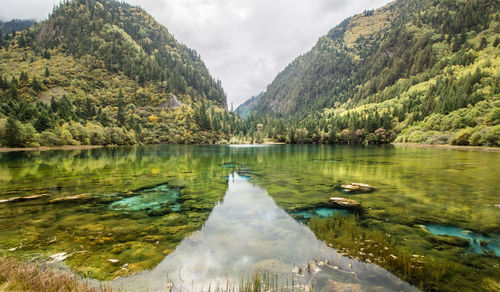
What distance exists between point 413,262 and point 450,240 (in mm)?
3364

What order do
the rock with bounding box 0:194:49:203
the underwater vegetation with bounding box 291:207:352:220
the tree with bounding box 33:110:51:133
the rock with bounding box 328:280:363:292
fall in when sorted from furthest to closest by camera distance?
the tree with bounding box 33:110:51:133 < the rock with bounding box 0:194:49:203 < the underwater vegetation with bounding box 291:207:352:220 < the rock with bounding box 328:280:363:292

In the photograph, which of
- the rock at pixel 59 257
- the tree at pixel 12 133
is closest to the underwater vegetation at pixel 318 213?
the rock at pixel 59 257

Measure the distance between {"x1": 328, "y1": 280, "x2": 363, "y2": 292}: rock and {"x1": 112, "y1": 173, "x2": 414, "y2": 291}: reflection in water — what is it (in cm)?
5

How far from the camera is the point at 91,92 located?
147250mm

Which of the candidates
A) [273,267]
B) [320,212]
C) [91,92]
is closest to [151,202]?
[273,267]

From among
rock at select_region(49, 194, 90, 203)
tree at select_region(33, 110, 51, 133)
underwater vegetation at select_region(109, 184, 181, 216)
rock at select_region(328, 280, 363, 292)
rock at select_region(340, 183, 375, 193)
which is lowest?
underwater vegetation at select_region(109, 184, 181, 216)

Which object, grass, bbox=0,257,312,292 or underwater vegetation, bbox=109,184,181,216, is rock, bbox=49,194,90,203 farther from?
grass, bbox=0,257,312,292

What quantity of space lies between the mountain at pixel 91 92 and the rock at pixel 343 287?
9429 cm

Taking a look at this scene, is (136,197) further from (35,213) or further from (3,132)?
(3,132)

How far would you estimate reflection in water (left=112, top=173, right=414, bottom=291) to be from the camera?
6.77m

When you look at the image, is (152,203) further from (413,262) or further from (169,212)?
(413,262)

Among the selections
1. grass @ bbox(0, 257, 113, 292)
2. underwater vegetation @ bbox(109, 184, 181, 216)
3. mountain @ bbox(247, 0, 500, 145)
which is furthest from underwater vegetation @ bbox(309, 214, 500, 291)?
mountain @ bbox(247, 0, 500, 145)

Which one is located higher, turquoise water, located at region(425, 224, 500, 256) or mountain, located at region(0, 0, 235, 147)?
mountain, located at region(0, 0, 235, 147)

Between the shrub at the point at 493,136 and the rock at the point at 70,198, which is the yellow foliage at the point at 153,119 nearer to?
the rock at the point at 70,198
